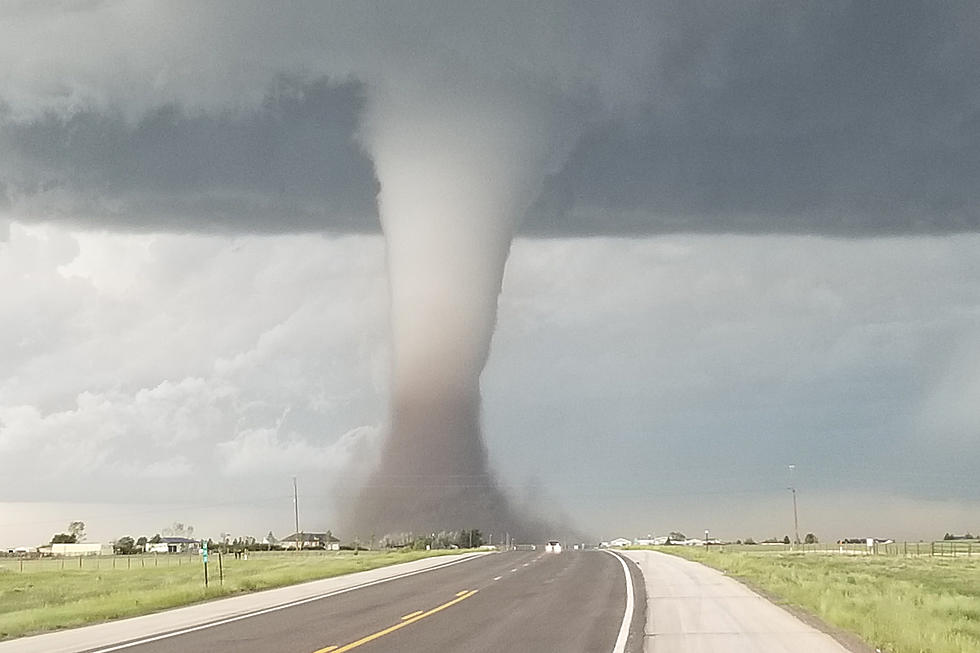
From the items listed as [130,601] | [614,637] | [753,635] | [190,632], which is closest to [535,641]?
[614,637]

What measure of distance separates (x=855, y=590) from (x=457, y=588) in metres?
14.9

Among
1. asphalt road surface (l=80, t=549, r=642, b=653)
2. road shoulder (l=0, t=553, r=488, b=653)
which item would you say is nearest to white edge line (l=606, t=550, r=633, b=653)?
asphalt road surface (l=80, t=549, r=642, b=653)

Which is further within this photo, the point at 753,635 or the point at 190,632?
the point at 190,632

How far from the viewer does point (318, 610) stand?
34.2 metres

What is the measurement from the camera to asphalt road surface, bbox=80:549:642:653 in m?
22.9

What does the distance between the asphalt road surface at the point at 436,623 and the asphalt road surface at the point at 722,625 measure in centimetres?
101

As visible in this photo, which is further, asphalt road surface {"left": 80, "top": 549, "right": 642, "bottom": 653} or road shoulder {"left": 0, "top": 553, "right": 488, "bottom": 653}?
road shoulder {"left": 0, "top": 553, "right": 488, "bottom": 653}

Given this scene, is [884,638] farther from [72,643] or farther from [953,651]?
[72,643]

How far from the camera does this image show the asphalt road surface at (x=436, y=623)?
22891 millimetres

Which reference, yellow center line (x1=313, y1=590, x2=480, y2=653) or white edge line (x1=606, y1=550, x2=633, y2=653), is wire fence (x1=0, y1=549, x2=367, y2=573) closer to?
yellow center line (x1=313, y1=590, x2=480, y2=653)

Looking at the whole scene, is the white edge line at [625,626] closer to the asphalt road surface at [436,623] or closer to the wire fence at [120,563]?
the asphalt road surface at [436,623]

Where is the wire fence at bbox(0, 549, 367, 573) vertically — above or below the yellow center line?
below

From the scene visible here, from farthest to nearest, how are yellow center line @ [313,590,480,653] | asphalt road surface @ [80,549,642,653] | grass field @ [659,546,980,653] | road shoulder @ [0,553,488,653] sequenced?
road shoulder @ [0,553,488,653]
asphalt road surface @ [80,549,642,653]
yellow center line @ [313,590,480,653]
grass field @ [659,546,980,653]

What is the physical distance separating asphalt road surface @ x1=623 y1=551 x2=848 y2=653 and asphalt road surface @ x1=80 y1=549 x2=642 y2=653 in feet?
3.32
